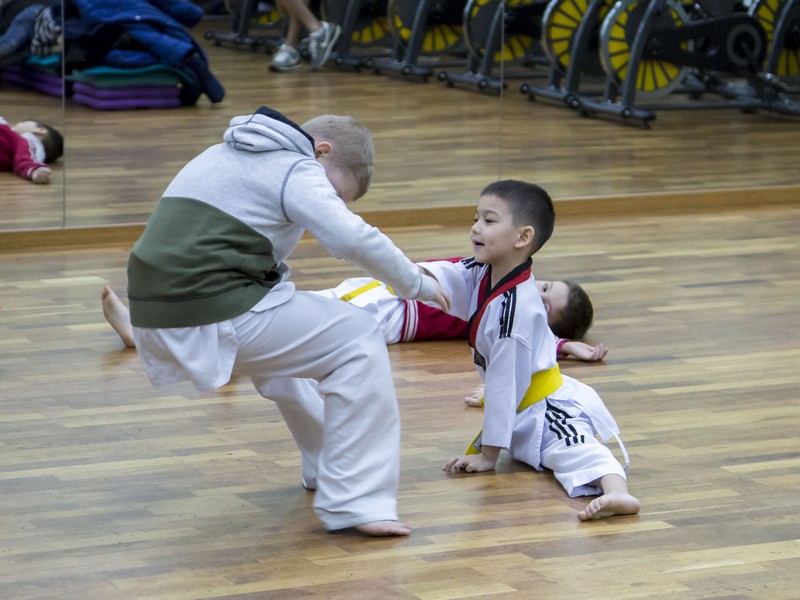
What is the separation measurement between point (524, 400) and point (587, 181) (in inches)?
121

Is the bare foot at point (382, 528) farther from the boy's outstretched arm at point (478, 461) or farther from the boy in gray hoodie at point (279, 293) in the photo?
the boy's outstretched arm at point (478, 461)


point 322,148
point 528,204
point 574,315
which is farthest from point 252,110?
point 322,148

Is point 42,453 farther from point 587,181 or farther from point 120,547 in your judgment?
point 587,181

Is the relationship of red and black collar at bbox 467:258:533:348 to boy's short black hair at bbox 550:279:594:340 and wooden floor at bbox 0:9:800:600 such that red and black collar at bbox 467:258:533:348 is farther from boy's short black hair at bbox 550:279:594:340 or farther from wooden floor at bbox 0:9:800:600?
boy's short black hair at bbox 550:279:594:340

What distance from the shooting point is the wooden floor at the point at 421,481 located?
2.26 m

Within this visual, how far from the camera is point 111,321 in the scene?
3680 mm

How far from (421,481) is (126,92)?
2680 mm

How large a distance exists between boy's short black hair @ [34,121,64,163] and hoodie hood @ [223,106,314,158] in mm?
2698

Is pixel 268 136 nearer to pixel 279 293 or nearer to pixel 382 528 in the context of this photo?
pixel 279 293

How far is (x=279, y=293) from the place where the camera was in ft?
7.95

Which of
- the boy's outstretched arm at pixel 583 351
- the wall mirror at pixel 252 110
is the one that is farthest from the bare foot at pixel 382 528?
the wall mirror at pixel 252 110

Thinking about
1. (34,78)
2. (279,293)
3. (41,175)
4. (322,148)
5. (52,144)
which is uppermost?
(322,148)

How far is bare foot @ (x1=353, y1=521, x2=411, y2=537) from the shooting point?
243cm

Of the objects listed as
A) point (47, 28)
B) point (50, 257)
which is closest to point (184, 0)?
point (47, 28)
